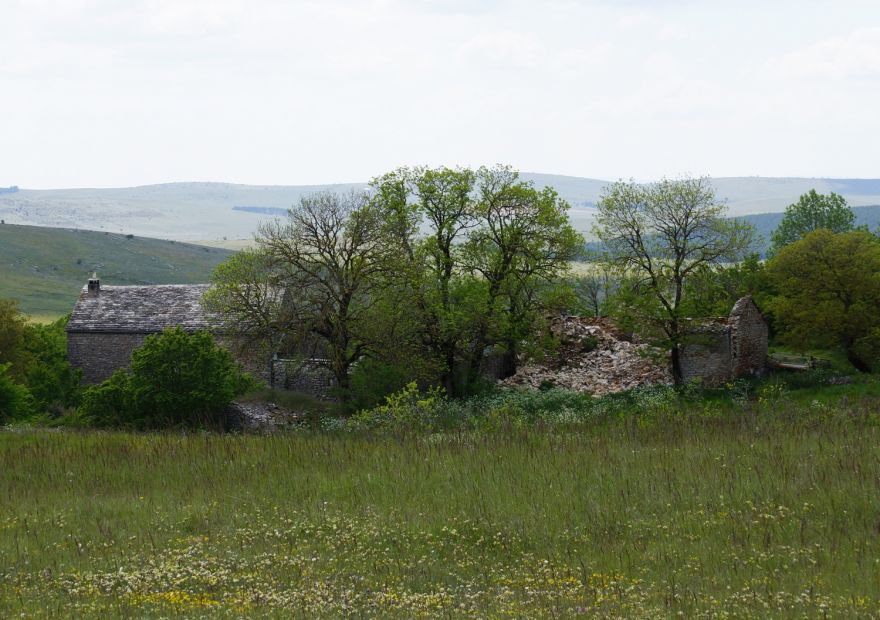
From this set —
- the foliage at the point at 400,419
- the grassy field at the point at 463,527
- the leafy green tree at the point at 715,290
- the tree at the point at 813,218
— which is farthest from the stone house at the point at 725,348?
the tree at the point at 813,218

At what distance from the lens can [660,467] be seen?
611 inches

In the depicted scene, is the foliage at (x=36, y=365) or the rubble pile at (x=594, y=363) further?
the foliage at (x=36, y=365)

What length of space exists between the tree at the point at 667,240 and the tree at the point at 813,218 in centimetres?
3172

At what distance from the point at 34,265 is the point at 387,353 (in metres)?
167

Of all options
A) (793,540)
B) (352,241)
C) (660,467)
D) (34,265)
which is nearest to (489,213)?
(352,241)

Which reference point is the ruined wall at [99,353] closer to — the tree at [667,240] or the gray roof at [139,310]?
the gray roof at [139,310]

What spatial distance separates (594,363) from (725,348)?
777 centimetres

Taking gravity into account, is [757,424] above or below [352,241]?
below

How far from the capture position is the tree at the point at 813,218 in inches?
3034

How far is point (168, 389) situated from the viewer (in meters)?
36.0

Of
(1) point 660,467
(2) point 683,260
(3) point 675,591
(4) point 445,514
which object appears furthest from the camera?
(2) point 683,260

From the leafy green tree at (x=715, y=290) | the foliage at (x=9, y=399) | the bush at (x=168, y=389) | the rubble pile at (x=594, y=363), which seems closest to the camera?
the bush at (x=168, y=389)

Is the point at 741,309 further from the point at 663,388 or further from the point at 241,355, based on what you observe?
the point at 241,355

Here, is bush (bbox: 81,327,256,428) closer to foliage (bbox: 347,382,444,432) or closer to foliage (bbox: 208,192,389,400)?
foliage (bbox: 208,192,389,400)
